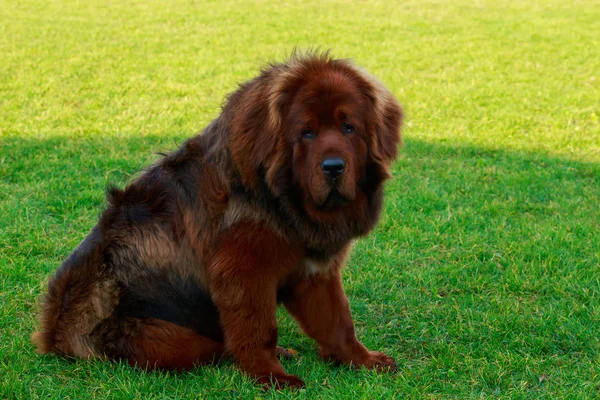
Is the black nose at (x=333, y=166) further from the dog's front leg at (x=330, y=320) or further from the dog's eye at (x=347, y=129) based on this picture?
the dog's front leg at (x=330, y=320)

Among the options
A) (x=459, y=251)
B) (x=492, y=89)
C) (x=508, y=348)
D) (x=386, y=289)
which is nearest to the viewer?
(x=508, y=348)

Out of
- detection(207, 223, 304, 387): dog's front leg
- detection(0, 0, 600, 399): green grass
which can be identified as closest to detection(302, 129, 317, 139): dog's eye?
detection(207, 223, 304, 387): dog's front leg

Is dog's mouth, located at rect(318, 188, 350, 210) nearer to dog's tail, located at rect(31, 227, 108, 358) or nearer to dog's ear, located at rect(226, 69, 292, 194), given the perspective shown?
dog's ear, located at rect(226, 69, 292, 194)

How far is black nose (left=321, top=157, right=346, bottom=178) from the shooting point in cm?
357

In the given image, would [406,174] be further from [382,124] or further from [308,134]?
[308,134]

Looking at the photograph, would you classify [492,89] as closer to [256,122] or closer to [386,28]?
[386,28]

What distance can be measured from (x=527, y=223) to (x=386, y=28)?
10.4 meters

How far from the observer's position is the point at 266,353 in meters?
3.96

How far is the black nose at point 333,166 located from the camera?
3568mm

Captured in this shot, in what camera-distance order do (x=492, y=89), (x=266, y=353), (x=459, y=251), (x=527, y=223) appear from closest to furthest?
1. (x=266, y=353)
2. (x=459, y=251)
3. (x=527, y=223)
4. (x=492, y=89)

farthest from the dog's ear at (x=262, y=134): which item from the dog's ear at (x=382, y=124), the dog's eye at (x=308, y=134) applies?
the dog's ear at (x=382, y=124)

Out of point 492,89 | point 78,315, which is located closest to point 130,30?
point 492,89

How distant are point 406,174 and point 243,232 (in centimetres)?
442

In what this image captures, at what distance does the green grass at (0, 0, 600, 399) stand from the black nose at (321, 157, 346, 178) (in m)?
1.18
